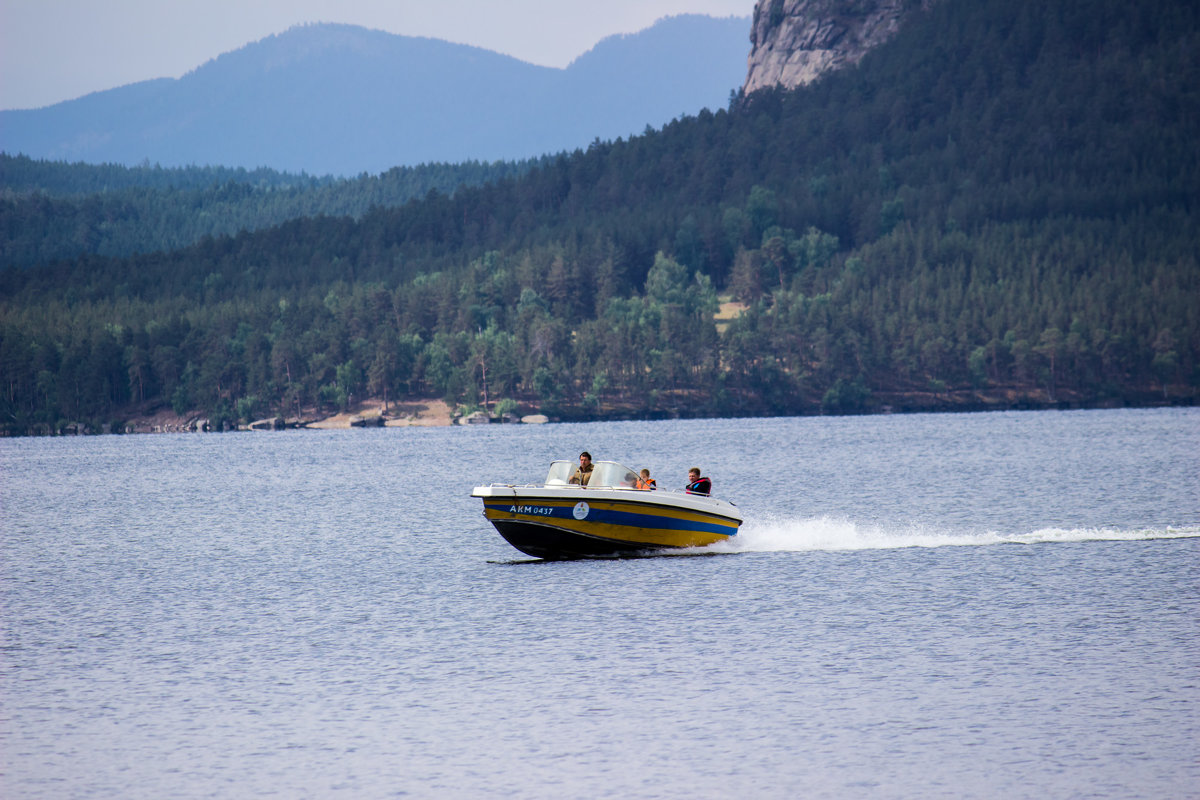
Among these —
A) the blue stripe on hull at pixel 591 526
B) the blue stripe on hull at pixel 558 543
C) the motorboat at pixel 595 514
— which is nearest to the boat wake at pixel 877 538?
the blue stripe on hull at pixel 591 526

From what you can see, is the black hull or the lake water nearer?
the lake water

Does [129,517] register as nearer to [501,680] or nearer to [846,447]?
[501,680]

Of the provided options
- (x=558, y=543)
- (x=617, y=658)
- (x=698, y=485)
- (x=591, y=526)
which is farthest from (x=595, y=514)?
(x=617, y=658)

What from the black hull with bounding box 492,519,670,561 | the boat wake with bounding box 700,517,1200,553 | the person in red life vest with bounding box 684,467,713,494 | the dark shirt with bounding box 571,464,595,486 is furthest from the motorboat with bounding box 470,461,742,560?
the boat wake with bounding box 700,517,1200,553

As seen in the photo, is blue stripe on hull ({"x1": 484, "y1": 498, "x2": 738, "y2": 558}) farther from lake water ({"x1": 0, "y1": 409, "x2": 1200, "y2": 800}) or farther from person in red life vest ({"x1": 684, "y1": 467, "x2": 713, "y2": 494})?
lake water ({"x1": 0, "y1": 409, "x2": 1200, "y2": 800})

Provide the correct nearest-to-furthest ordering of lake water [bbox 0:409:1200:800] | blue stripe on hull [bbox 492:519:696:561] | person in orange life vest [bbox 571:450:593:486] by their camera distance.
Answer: lake water [bbox 0:409:1200:800]
blue stripe on hull [bbox 492:519:696:561]
person in orange life vest [bbox 571:450:593:486]

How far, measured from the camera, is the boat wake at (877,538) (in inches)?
1950

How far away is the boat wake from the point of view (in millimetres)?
49531

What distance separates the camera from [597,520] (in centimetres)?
4369

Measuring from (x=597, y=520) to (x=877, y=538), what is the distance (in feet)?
44.3

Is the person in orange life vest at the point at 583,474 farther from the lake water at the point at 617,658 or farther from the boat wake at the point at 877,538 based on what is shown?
the boat wake at the point at 877,538

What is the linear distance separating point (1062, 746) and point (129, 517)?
6063 centimetres

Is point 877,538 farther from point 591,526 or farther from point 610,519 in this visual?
point 591,526

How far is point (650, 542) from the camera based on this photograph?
4516 cm
